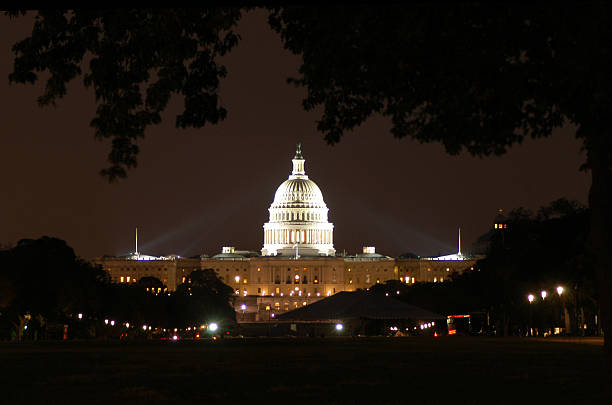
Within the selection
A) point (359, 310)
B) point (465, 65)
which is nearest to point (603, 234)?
point (465, 65)

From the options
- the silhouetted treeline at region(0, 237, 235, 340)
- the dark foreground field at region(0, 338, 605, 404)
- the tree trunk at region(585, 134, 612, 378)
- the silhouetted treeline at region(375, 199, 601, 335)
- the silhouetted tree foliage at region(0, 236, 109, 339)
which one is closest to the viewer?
the tree trunk at region(585, 134, 612, 378)

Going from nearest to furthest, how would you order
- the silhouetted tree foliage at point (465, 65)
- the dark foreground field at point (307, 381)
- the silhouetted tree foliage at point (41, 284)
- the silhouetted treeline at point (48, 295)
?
the silhouetted tree foliage at point (465, 65), the dark foreground field at point (307, 381), the silhouetted tree foliage at point (41, 284), the silhouetted treeline at point (48, 295)

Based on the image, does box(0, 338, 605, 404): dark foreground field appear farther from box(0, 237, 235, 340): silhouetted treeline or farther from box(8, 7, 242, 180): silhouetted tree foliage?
box(0, 237, 235, 340): silhouetted treeline

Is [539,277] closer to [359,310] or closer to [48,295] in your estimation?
[359,310]

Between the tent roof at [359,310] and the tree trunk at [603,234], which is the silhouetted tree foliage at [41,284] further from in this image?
the tree trunk at [603,234]

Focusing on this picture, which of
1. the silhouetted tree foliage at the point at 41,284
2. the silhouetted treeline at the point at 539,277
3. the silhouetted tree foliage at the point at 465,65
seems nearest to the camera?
the silhouetted tree foliage at the point at 465,65

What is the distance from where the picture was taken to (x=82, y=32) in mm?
18250

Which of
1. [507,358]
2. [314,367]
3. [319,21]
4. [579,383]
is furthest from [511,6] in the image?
[507,358]

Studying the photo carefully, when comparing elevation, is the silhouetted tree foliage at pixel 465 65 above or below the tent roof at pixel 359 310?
below

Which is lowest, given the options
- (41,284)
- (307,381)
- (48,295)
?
(307,381)

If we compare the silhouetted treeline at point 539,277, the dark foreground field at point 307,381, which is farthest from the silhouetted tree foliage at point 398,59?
the silhouetted treeline at point 539,277

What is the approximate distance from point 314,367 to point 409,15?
23.4 meters

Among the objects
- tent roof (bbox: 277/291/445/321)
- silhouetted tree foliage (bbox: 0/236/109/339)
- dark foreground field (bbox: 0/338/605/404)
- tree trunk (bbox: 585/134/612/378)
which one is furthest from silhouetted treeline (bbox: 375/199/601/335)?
tree trunk (bbox: 585/134/612/378)

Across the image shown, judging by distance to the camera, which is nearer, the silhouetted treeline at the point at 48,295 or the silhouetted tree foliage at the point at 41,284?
the silhouetted tree foliage at the point at 41,284
